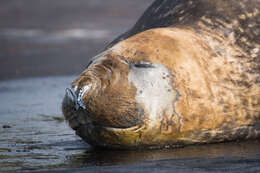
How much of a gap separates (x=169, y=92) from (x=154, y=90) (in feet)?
0.38

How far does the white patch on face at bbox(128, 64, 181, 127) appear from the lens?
12.2 feet

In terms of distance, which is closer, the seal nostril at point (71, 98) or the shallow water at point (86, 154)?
the shallow water at point (86, 154)

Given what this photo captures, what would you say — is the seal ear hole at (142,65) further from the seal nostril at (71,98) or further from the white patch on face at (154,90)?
the seal nostril at (71,98)

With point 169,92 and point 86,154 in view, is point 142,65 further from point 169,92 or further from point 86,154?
point 86,154

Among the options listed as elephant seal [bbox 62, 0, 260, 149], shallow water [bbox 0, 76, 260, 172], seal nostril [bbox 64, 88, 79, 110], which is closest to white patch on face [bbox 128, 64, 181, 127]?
elephant seal [bbox 62, 0, 260, 149]

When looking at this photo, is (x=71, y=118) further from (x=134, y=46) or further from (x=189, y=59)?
(x=189, y=59)

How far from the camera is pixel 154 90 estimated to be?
374cm

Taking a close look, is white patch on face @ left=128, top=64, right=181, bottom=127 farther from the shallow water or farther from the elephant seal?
the shallow water

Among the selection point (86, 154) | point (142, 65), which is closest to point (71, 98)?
point (86, 154)

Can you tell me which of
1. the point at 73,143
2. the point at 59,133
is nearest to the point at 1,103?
the point at 59,133

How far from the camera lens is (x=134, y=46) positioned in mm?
3963

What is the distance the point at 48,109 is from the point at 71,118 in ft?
11.3

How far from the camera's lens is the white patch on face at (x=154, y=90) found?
3.71 m

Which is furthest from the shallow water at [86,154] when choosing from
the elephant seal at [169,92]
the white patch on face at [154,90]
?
the white patch on face at [154,90]
